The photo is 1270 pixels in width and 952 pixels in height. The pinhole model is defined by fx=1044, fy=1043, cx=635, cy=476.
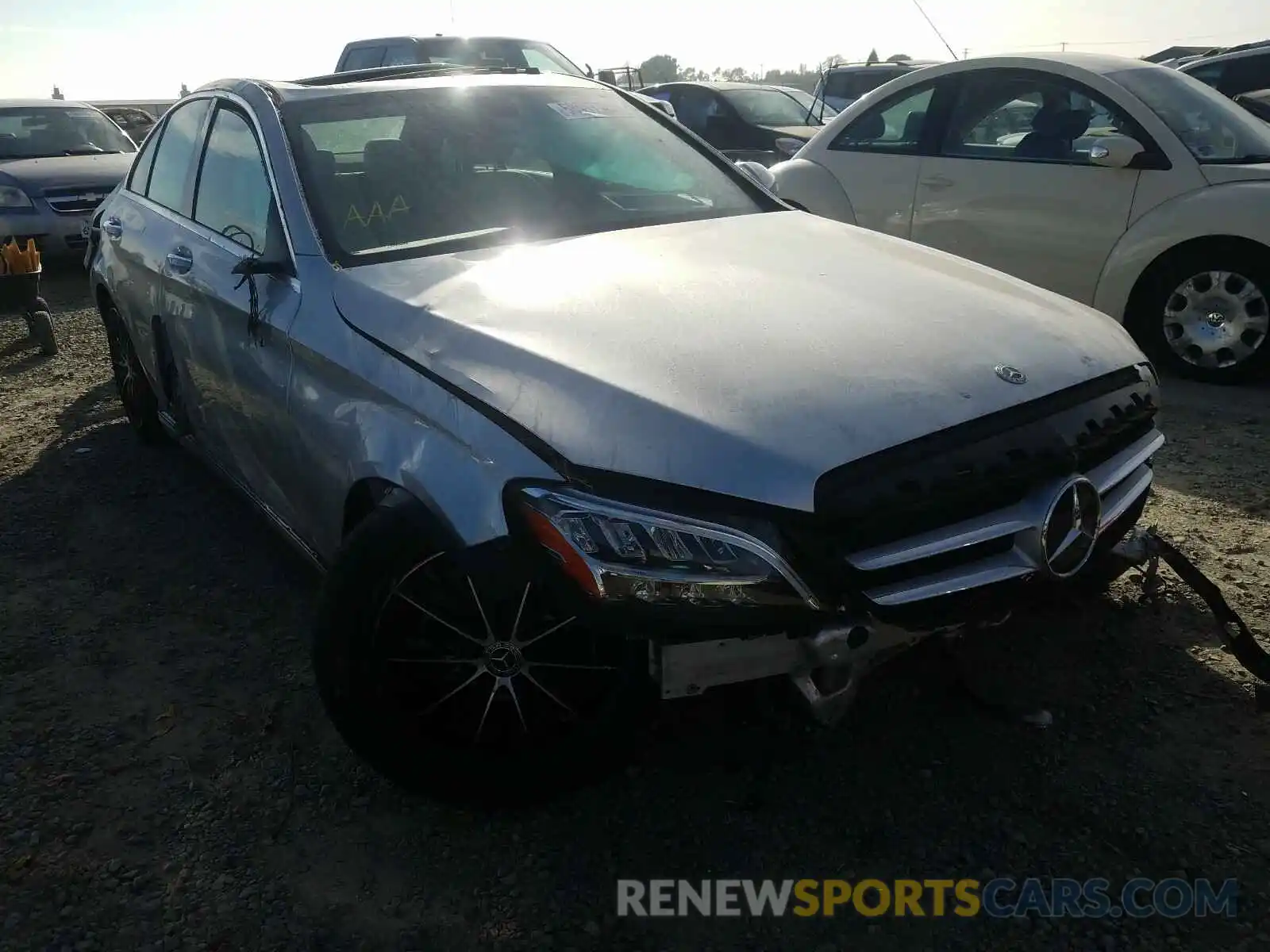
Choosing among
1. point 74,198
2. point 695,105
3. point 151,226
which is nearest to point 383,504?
point 151,226

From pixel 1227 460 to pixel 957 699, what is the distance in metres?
2.34

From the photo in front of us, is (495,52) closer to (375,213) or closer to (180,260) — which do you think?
(180,260)

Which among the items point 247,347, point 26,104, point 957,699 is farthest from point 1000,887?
point 26,104

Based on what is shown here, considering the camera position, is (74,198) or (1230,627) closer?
(1230,627)

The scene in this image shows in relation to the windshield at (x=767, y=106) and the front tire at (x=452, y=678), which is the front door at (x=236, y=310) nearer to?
the front tire at (x=452, y=678)

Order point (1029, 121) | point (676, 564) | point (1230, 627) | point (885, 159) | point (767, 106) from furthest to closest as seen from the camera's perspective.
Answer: point (767, 106) → point (885, 159) → point (1029, 121) → point (1230, 627) → point (676, 564)

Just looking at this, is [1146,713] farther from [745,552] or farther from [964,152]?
[964,152]

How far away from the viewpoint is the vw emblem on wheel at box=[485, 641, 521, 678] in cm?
228

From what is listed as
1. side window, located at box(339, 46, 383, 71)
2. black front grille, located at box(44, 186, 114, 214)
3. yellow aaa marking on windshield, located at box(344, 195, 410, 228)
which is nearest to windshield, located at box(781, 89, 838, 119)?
side window, located at box(339, 46, 383, 71)

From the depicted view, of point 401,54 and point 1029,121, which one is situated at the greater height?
point 401,54

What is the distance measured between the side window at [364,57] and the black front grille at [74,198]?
12.7 ft

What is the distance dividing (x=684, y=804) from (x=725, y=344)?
1.08 meters

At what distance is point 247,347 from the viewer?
10.1 ft

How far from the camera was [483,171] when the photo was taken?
3199 mm
